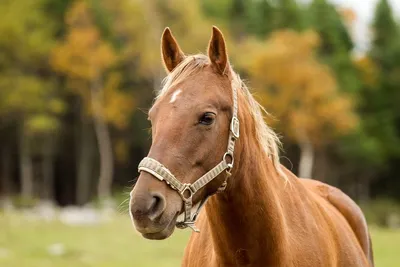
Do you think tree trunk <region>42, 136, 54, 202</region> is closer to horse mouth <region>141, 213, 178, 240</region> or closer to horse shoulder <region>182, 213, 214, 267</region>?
horse shoulder <region>182, 213, 214, 267</region>

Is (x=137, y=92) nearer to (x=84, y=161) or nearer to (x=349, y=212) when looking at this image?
(x=84, y=161)

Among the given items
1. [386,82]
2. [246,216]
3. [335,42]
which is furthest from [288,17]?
[246,216]

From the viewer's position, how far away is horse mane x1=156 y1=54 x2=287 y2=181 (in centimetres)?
407

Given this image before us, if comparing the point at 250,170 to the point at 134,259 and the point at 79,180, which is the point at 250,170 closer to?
the point at 134,259

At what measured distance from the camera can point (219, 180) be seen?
386 cm

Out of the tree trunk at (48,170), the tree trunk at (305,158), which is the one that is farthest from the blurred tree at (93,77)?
the tree trunk at (305,158)

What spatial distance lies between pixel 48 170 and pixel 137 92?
24.5 ft

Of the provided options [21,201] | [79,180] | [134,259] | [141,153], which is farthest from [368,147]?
[134,259]

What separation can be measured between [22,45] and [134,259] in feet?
70.2

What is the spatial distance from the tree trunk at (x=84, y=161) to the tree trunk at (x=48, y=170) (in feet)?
5.52

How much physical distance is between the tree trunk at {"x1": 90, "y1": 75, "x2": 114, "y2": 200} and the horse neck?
3128cm

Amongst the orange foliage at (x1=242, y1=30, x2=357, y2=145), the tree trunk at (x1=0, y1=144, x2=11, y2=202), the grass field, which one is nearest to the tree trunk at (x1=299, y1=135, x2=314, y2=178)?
the orange foliage at (x1=242, y1=30, x2=357, y2=145)

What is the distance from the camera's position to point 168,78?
4.14m

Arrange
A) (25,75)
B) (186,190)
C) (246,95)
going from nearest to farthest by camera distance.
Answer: (186,190), (246,95), (25,75)
